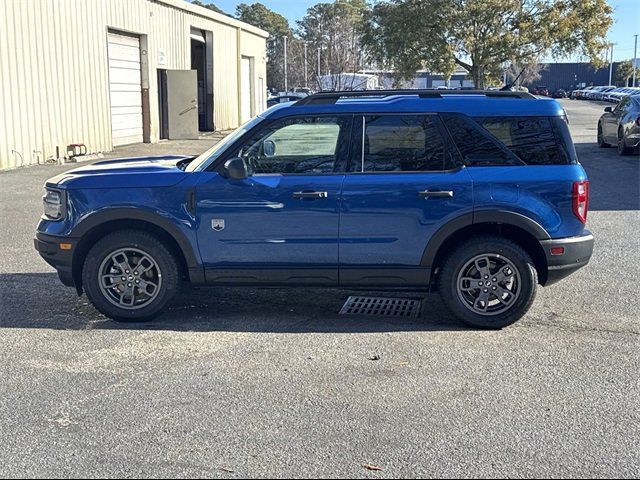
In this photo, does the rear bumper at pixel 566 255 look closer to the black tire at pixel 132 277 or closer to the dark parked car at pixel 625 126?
the black tire at pixel 132 277

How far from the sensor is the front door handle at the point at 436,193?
5477 millimetres

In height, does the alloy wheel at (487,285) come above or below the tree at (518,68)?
below

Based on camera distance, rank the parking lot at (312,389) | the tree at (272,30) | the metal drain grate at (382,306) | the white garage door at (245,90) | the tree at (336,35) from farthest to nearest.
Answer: the tree at (272,30)
the tree at (336,35)
the white garage door at (245,90)
the metal drain grate at (382,306)
the parking lot at (312,389)

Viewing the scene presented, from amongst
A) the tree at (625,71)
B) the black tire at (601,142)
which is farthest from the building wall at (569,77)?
the black tire at (601,142)

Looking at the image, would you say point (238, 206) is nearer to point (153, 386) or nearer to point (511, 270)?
point (153, 386)

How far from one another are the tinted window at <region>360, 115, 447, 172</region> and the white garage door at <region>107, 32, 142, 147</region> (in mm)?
17425

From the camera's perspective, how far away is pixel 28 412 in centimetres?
414

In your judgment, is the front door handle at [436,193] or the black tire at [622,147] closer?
the front door handle at [436,193]

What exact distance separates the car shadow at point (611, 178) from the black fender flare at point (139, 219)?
8.07 meters

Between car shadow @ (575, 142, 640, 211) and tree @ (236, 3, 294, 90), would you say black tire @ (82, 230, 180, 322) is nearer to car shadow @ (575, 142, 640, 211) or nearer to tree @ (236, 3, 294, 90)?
car shadow @ (575, 142, 640, 211)

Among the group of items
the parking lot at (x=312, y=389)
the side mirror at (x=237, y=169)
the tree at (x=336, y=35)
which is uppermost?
the tree at (x=336, y=35)

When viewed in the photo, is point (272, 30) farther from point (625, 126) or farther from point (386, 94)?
point (386, 94)

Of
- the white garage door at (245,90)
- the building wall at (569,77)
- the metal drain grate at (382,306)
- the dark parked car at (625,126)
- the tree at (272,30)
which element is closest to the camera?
the metal drain grate at (382,306)

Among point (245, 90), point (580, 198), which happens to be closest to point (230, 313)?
point (580, 198)
